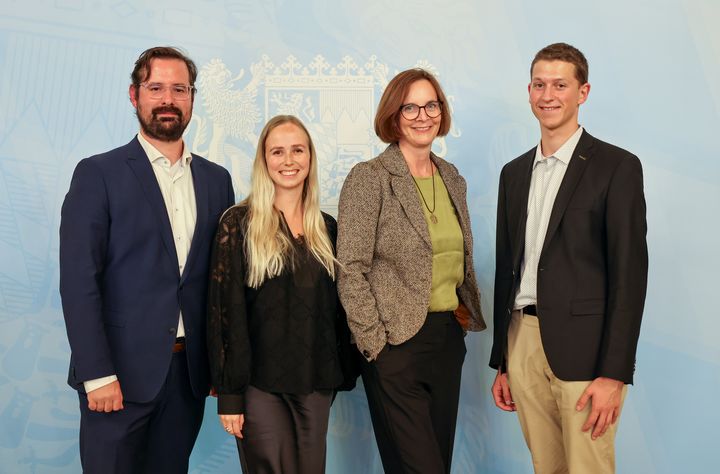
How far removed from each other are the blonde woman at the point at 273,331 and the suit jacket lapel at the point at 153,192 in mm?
159

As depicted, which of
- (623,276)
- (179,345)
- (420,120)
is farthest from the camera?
(420,120)

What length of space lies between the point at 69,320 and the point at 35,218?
1453 mm

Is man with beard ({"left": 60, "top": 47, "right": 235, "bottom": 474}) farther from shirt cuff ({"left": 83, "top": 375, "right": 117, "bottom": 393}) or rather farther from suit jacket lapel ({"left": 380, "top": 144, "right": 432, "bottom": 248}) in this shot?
suit jacket lapel ({"left": 380, "top": 144, "right": 432, "bottom": 248})

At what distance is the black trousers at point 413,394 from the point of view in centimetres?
235

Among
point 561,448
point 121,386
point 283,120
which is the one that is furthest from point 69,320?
point 561,448

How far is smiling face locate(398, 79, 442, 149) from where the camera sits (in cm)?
242

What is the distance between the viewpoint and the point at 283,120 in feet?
8.09

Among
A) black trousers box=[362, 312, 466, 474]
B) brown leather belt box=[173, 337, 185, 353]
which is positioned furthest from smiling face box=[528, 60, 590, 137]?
brown leather belt box=[173, 337, 185, 353]

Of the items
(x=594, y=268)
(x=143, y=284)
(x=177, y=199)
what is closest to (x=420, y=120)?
(x=594, y=268)

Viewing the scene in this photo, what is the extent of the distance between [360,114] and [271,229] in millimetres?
1188

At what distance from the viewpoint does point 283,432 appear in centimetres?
232

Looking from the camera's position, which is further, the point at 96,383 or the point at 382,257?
the point at 382,257

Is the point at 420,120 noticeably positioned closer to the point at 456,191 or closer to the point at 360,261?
the point at 456,191

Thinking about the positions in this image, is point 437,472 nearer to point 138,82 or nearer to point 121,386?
point 121,386
